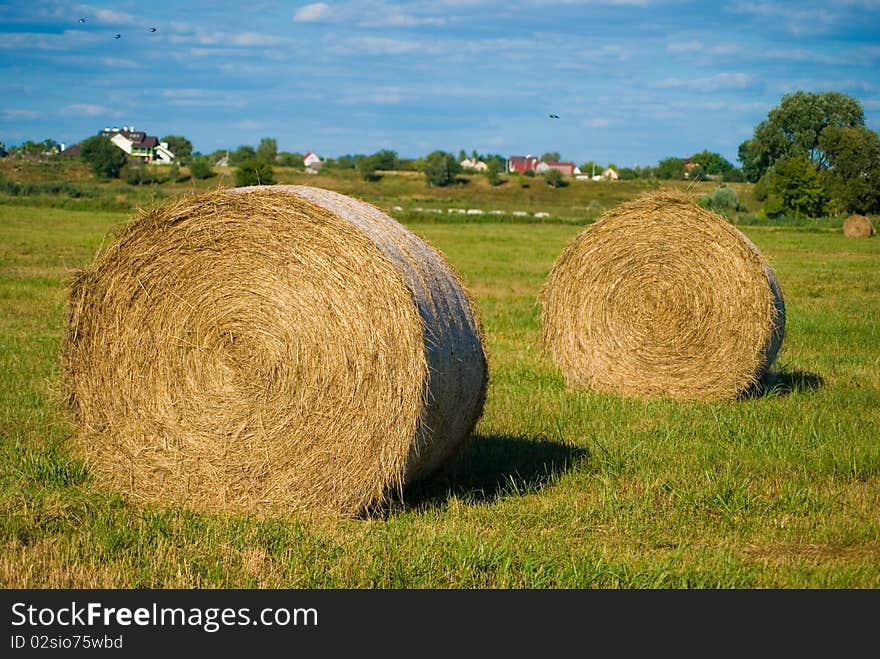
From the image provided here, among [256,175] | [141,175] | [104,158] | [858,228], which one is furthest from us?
[104,158]

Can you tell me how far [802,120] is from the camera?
8169 centimetres

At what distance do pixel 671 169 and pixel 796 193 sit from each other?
1746cm

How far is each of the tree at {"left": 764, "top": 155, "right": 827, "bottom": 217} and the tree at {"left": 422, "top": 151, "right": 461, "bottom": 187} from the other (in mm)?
31176

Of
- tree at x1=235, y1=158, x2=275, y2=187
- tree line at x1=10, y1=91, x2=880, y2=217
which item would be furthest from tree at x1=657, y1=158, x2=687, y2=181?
tree at x1=235, y1=158, x2=275, y2=187

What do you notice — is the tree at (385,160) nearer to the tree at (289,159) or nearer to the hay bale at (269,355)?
the tree at (289,159)

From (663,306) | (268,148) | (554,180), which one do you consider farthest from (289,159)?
(663,306)

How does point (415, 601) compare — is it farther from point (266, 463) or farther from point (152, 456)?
point (152, 456)

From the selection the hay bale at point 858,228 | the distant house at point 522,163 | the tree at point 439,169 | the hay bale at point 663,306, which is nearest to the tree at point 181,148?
the tree at point 439,169

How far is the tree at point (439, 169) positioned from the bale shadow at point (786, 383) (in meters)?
80.4

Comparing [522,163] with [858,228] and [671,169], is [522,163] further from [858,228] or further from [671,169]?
[858,228]

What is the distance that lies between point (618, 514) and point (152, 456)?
10.3 ft

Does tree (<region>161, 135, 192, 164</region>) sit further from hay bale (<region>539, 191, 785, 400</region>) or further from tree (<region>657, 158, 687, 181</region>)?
hay bale (<region>539, 191, 785, 400</region>)

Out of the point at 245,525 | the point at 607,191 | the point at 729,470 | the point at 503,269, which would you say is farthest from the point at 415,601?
the point at 607,191

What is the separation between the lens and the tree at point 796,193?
67.9 m
